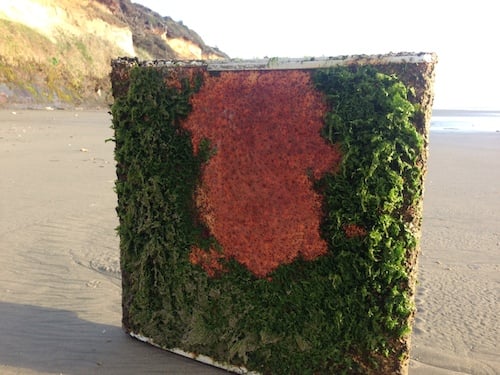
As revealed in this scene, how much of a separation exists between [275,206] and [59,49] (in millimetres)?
33459

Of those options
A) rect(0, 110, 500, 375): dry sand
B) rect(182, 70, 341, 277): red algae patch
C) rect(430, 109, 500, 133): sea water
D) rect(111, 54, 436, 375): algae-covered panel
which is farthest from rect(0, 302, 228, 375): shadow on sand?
rect(430, 109, 500, 133): sea water

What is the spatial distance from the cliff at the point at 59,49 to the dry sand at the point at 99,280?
13.1m

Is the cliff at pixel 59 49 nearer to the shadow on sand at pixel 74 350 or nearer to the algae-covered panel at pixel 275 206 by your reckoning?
the shadow on sand at pixel 74 350

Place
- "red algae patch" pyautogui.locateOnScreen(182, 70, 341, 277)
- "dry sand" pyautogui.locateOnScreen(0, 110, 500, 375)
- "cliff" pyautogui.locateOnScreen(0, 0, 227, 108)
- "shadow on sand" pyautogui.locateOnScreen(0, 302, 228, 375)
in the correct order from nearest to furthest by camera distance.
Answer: "red algae patch" pyautogui.locateOnScreen(182, 70, 341, 277), "shadow on sand" pyautogui.locateOnScreen(0, 302, 228, 375), "dry sand" pyautogui.locateOnScreen(0, 110, 500, 375), "cliff" pyautogui.locateOnScreen(0, 0, 227, 108)

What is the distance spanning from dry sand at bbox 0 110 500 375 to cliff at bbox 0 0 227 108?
13109 millimetres

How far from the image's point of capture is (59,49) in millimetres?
32156

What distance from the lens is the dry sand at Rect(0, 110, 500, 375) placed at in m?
3.71

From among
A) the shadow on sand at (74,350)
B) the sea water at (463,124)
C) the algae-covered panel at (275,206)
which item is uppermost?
the algae-covered panel at (275,206)

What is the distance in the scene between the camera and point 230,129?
3.22 m

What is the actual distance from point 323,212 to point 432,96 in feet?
3.18

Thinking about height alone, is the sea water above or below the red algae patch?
below

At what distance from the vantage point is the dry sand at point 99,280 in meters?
3.71

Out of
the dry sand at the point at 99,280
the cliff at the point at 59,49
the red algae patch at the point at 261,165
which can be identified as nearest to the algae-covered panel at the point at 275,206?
the red algae patch at the point at 261,165

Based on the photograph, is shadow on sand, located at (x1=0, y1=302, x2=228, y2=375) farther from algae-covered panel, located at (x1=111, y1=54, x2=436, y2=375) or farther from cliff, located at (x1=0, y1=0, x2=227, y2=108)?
cliff, located at (x1=0, y1=0, x2=227, y2=108)
